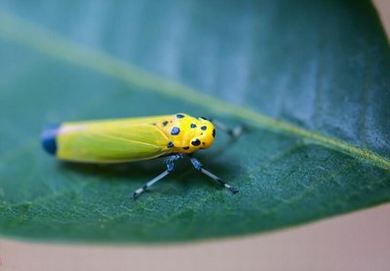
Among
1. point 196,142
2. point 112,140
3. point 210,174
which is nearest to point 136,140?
point 112,140

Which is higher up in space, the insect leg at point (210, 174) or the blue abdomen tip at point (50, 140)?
the insect leg at point (210, 174)

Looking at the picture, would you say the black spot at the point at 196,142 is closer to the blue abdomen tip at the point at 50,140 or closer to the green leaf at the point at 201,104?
the green leaf at the point at 201,104

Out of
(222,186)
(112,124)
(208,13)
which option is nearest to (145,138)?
(112,124)

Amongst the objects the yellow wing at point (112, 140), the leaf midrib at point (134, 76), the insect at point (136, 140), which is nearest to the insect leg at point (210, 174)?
the insect at point (136, 140)

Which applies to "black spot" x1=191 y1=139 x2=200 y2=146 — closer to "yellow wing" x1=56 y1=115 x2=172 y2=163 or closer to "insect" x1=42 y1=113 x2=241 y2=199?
"insect" x1=42 y1=113 x2=241 y2=199

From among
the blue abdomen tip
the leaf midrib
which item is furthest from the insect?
the leaf midrib

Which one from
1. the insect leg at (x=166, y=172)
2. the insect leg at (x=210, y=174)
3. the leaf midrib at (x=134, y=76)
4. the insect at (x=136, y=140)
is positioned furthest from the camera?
the insect at (x=136, y=140)
